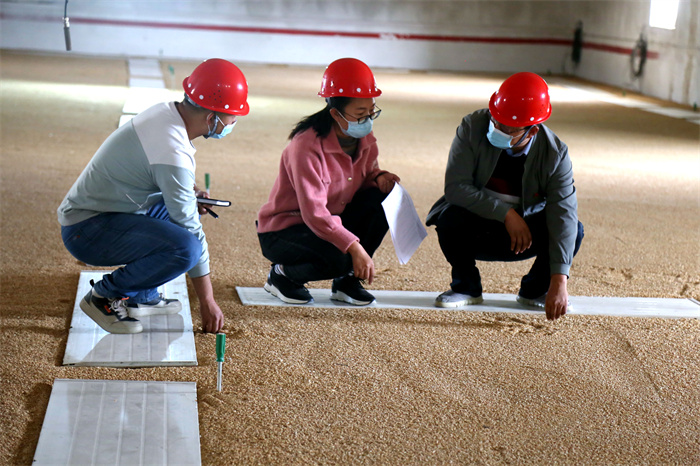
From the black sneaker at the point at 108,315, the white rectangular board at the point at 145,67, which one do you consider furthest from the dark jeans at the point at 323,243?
the white rectangular board at the point at 145,67

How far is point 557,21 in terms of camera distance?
17734 mm

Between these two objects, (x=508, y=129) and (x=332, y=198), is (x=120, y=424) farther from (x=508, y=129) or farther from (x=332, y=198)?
(x=508, y=129)

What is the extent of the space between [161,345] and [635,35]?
13890mm

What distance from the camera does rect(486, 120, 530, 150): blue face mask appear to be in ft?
9.63

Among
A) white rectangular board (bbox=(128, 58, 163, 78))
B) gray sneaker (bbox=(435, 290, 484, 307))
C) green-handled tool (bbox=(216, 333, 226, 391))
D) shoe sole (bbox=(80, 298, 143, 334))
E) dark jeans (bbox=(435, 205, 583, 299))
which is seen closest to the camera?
green-handled tool (bbox=(216, 333, 226, 391))

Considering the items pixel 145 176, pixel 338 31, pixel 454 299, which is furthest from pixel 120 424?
pixel 338 31

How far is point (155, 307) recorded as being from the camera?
9.81ft

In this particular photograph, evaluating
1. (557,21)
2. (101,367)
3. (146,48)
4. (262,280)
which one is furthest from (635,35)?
(101,367)

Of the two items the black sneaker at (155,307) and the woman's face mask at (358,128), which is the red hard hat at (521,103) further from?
the black sneaker at (155,307)

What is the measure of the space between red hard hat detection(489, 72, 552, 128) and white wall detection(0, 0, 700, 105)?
539 inches

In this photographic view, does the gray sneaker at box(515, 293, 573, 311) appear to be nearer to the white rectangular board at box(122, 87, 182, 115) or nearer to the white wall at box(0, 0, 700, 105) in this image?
the white rectangular board at box(122, 87, 182, 115)

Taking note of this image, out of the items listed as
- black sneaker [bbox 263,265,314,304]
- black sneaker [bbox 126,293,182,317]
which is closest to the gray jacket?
black sneaker [bbox 263,265,314,304]

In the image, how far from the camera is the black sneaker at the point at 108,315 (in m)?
2.78

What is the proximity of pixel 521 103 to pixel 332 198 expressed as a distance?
826 millimetres
